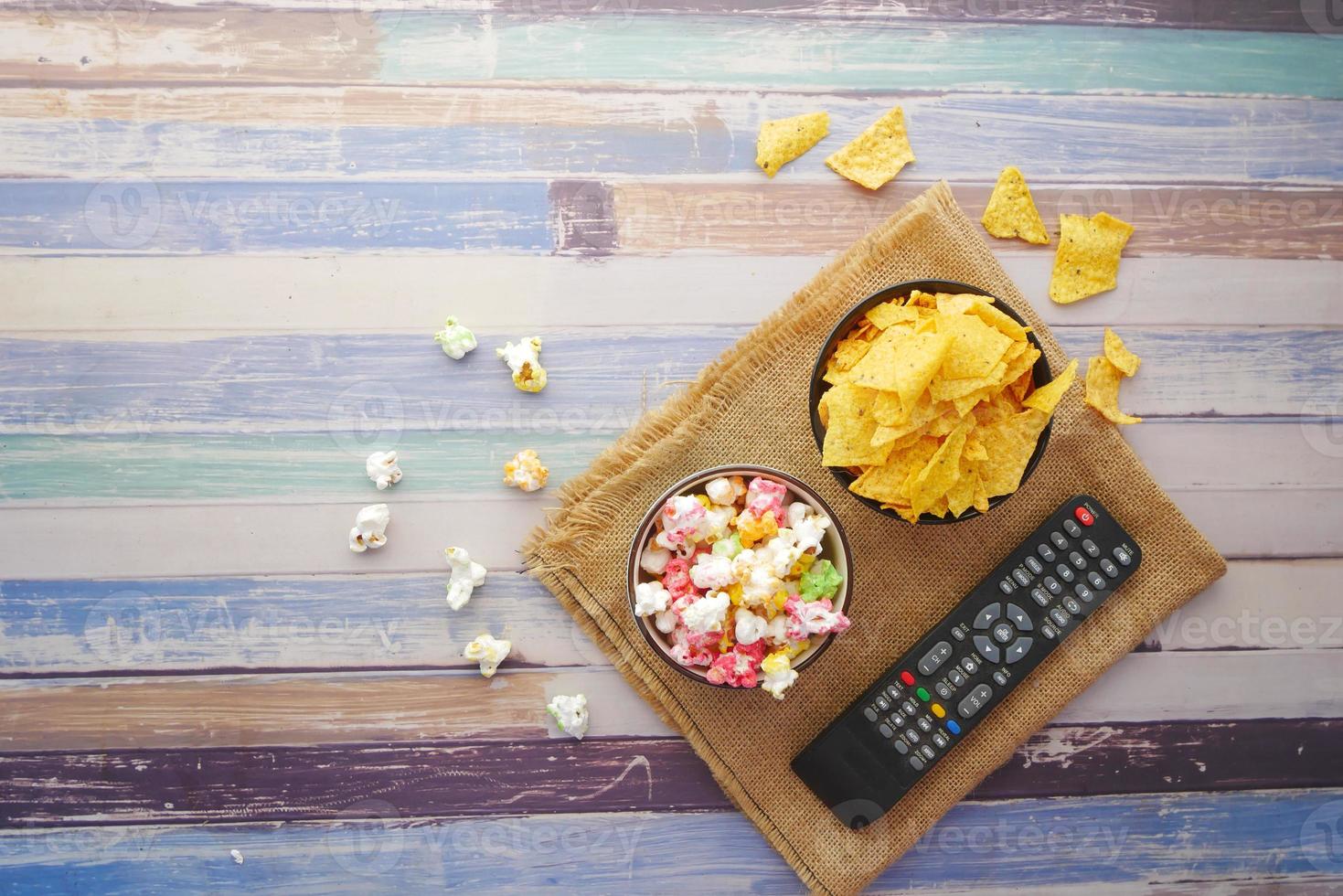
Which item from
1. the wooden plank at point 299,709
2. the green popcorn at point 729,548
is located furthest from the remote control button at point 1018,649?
the wooden plank at point 299,709

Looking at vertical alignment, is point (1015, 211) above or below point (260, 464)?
above

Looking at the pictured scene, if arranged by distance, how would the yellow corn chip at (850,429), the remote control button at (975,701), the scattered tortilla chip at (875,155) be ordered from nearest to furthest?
1. the yellow corn chip at (850,429)
2. the remote control button at (975,701)
3. the scattered tortilla chip at (875,155)

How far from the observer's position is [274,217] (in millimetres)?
1583

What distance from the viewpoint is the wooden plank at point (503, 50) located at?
1585 mm

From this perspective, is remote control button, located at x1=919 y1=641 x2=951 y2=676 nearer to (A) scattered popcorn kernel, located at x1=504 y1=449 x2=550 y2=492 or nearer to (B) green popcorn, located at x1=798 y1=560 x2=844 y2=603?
(B) green popcorn, located at x1=798 y1=560 x2=844 y2=603

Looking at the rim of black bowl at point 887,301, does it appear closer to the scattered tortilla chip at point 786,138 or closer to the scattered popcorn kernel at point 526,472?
the scattered tortilla chip at point 786,138

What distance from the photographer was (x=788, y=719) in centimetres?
156

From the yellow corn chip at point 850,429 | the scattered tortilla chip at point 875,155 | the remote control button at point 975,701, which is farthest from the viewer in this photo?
the scattered tortilla chip at point 875,155

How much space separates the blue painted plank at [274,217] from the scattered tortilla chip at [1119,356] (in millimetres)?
990

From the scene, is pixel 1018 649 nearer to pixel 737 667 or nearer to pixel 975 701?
pixel 975 701

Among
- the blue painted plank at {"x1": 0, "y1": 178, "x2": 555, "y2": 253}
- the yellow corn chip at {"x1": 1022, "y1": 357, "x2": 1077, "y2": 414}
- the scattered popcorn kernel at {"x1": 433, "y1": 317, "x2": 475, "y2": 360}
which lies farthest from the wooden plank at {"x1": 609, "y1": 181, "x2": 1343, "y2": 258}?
the yellow corn chip at {"x1": 1022, "y1": 357, "x2": 1077, "y2": 414}

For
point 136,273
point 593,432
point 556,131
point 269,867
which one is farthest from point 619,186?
point 269,867

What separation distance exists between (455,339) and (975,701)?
1054mm

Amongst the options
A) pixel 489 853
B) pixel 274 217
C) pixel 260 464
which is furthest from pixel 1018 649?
pixel 274 217
